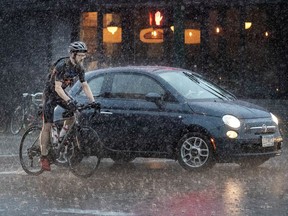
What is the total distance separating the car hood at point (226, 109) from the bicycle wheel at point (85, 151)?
163 cm

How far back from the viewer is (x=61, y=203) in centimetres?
944

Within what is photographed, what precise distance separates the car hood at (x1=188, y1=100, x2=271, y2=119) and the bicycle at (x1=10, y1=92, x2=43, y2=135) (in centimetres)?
905

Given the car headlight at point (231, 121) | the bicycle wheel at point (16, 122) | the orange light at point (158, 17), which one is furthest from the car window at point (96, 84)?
the orange light at point (158, 17)

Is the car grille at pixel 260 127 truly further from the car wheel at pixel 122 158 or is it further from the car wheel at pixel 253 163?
the car wheel at pixel 122 158

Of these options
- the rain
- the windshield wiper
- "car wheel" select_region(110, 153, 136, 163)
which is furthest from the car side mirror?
the rain

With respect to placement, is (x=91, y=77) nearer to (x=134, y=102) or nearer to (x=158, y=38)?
(x=134, y=102)

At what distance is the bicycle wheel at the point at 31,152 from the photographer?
12.0 meters

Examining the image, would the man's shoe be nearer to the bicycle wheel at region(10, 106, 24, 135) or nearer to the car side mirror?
the car side mirror

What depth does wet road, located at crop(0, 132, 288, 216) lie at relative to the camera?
8.95 m

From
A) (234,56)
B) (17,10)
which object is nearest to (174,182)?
(234,56)

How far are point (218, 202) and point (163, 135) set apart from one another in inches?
122

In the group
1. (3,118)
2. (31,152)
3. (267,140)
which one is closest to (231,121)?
(267,140)

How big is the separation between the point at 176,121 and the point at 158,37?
1253 centimetres

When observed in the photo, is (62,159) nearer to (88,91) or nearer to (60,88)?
(88,91)
